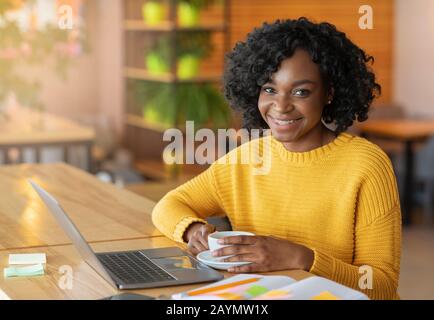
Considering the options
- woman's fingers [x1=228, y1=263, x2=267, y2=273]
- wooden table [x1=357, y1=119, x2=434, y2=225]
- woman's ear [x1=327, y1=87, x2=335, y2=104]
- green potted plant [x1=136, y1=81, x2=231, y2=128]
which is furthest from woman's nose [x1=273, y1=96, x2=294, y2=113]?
wooden table [x1=357, y1=119, x2=434, y2=225]

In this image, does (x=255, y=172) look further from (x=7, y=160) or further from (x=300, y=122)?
(x=7, y=160)

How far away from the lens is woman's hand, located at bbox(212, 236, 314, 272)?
172cm

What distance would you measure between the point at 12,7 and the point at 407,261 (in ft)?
8.75

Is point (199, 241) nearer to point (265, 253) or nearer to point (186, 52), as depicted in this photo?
point (265, 253)

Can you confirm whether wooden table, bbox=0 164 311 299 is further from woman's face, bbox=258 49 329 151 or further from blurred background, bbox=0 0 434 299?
blurred background, bbox=0 0 434 299

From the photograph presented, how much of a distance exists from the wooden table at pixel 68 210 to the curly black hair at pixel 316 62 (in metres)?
0.45

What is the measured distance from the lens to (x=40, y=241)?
2.05 metres

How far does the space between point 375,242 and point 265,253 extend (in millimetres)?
306

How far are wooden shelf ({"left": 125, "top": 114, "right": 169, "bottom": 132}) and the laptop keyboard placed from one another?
4274mm

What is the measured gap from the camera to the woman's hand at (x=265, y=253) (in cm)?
172

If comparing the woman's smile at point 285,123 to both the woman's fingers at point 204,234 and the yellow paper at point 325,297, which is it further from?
the yellow paper at point 325,297

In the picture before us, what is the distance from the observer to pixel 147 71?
6574mm

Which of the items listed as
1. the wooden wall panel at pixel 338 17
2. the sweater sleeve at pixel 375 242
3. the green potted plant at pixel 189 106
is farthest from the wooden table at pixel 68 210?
the wooden wall panel at pixel 338 17

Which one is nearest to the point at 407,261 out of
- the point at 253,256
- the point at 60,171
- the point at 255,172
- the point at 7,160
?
the point at 7,160
